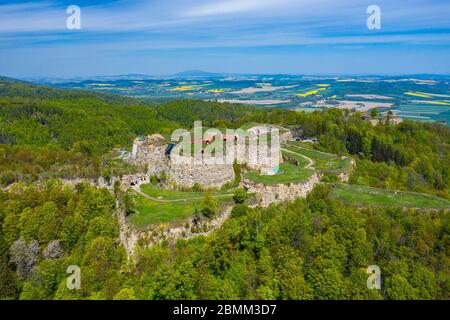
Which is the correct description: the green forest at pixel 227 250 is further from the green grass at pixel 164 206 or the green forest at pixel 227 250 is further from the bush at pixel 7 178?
the green grass at pixel 164 206

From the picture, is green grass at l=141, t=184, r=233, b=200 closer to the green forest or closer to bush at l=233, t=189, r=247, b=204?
bush at l=233, t=189, r=247, b=204

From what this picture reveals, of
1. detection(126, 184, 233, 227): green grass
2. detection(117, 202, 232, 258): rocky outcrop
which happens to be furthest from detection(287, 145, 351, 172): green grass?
detection(117, 202, 232, 258): rocky outcrop

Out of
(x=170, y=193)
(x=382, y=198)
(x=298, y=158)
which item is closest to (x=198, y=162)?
(x=170, y=193)

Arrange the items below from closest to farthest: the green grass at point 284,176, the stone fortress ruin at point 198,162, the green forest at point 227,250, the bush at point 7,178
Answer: the green forest at point 227,250, the green grass at point 284,176, the stone fortress ruin at point 198,162, the bush at point 7,178

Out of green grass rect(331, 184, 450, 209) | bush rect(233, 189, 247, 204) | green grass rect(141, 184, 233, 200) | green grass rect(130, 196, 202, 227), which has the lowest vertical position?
green grass rect(331, 184, 450, 209)

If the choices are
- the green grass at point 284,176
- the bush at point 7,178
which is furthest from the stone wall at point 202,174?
the bush at point 7,178

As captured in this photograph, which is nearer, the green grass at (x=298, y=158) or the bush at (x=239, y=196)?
the bush at (x=239, y=196)
